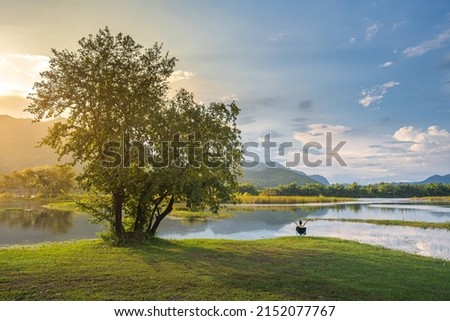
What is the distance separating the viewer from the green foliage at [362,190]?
330 ft

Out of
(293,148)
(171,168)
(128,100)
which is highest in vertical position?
(128,100)

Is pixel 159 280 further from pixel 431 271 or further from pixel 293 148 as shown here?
pixel 293 148

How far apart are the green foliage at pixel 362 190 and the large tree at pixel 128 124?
7464 centimetres

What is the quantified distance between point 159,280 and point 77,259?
19.2 ft

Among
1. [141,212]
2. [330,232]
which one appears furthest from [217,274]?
[330,232]

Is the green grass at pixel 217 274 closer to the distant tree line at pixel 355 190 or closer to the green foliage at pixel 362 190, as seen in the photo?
the distant tree line at pixel 355 190

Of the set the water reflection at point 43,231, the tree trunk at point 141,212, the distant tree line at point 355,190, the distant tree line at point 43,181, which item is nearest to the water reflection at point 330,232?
the tree trunk at point 141,212

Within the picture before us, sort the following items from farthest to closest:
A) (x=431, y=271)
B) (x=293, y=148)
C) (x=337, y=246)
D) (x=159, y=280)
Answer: (x=293, y=148) < (x=337, y=246) < (x=431, y=271) < (x=159, y=280)

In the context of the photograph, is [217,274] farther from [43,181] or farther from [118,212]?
[43,181]

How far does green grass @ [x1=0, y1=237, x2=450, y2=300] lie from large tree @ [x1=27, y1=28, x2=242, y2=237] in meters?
3.87

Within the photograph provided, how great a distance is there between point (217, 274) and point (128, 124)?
1086cm

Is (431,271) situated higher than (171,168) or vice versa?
(171,168)

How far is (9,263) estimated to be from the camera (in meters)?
17.1
